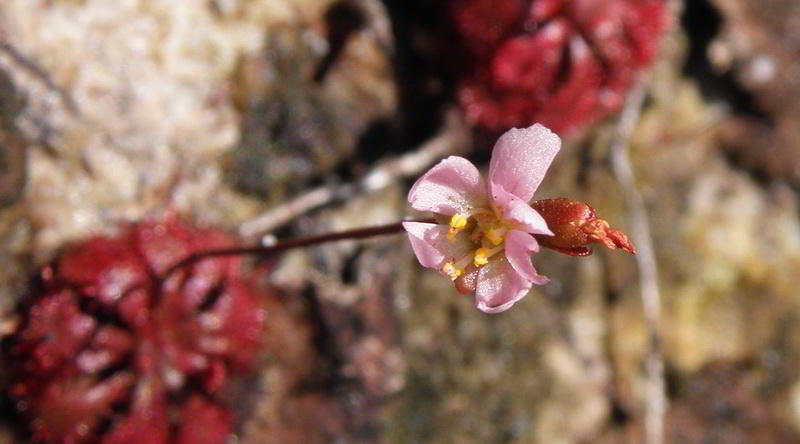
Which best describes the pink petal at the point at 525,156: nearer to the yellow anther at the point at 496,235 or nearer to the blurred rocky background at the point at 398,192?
the yellow anther at the point at 496,235

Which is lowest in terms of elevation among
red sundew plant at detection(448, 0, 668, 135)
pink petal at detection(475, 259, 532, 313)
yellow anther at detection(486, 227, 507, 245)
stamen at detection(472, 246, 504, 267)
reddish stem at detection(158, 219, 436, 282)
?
pink petal at detection(475, 259, 532, 313)

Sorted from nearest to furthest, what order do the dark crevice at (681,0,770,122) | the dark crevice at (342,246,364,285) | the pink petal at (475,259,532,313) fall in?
the pink petal at (475,259,532,313) → the dark crevice at (342,246,364,285) → the dark crevice at (681,0,770,122)

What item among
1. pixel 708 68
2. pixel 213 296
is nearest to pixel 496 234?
pixel 213 296

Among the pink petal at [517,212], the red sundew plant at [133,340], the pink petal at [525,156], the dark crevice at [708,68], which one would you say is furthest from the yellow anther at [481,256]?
the dark crevice at [708,68]

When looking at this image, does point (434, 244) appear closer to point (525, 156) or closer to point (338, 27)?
point (525, 156)

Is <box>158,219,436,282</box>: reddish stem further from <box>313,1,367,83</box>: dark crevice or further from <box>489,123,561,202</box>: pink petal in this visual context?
<box>313,1,367,83</box>: dark crevice

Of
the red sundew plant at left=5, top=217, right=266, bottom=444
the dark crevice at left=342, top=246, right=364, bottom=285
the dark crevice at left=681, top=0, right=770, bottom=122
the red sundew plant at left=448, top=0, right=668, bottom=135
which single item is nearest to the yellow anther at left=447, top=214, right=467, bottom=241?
the red sundew plant at left=5, top=217, right=266, bottom=444
